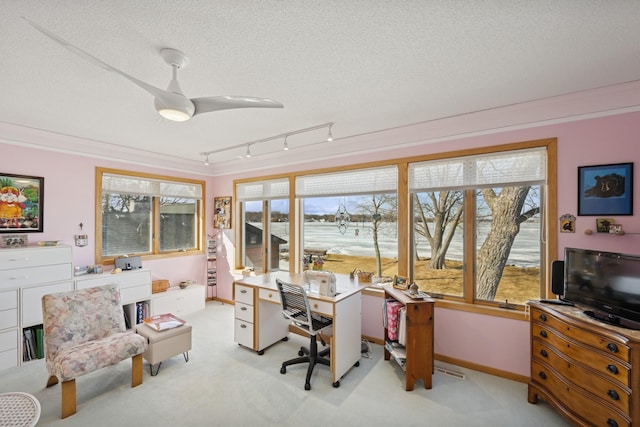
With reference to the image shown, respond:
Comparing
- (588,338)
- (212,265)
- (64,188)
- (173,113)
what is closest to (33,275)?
(64,188)

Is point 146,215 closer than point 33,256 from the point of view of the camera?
No

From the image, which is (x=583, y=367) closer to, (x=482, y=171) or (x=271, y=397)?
(x=482, y=171)

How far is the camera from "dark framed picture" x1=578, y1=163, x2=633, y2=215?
2166mm

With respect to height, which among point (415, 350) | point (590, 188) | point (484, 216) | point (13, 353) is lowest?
point (13, 353)

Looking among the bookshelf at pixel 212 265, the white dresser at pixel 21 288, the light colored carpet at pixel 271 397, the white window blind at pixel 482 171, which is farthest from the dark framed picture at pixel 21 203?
the white window blind at pixel 482 171

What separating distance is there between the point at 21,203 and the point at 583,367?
18.0 feet

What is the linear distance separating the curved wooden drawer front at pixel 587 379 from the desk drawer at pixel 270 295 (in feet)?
7.68

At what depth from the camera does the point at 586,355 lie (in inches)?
71.9

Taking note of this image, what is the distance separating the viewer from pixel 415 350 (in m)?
2.49

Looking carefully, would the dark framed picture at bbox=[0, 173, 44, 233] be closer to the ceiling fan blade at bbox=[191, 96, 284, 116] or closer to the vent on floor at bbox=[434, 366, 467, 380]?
the ceiling fan blade at bbox=[191, 96, 284, 116]

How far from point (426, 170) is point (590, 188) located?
1.37 m

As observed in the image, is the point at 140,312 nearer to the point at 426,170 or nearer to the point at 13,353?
the point at 13,353

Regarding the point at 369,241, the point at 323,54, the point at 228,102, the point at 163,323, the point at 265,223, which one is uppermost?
the point at 323,54

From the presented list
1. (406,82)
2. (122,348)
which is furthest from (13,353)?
(406,82)
